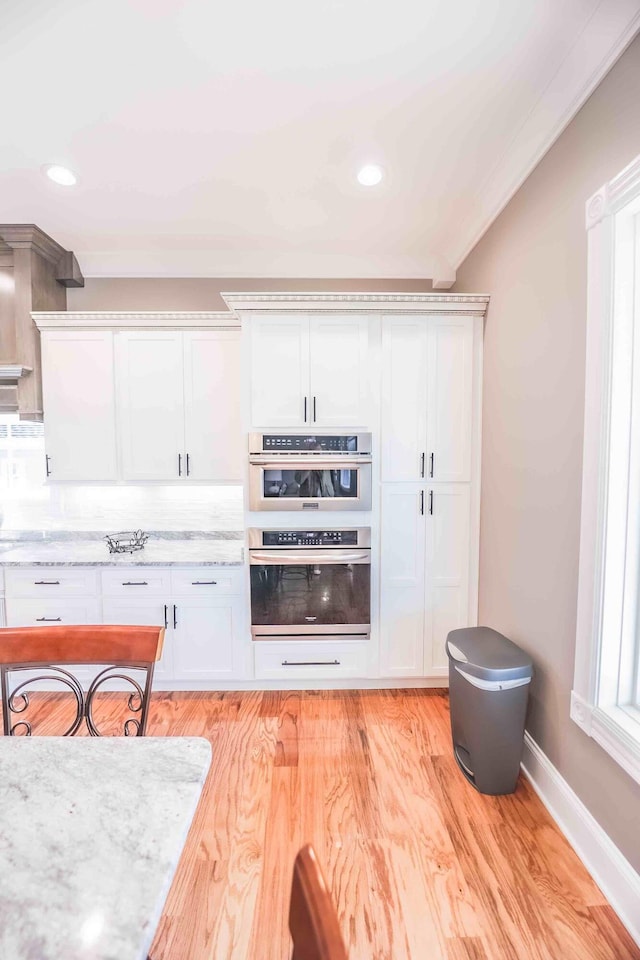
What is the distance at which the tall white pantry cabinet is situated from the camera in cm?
244

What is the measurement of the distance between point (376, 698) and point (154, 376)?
247 centimetres

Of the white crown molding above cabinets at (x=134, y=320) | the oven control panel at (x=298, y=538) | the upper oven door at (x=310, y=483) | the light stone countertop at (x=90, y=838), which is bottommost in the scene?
the light stone countertop at (x=90, y=838)

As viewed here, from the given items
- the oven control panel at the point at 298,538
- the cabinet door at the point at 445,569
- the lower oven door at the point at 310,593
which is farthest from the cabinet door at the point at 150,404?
the cabinet door at the point at 445,569

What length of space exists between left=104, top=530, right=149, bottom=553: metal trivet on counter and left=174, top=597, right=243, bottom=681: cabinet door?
52 centimetres

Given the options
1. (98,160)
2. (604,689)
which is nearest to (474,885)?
(604,689)

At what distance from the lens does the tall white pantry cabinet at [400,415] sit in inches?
96.2

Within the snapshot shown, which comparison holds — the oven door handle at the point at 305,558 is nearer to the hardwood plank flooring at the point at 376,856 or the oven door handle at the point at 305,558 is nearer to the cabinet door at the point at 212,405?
the cabinet door at the point at 212,405

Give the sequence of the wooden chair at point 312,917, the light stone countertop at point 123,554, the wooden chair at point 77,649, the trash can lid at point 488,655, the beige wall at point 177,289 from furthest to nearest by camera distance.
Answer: the beige wall at point 177,289, the light stone countertop at point 123,554, the trash can lid at point 488,655, the wooden chair at point 77,649, the wooden chair at point 312,917

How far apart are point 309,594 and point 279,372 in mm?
1317

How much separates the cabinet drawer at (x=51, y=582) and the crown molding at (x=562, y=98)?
3045mm

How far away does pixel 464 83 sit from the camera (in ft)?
5.16

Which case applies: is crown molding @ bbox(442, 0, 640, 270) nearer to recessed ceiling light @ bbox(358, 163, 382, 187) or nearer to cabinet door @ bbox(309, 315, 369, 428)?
recessed ceiling light @ bbox(358, 163, 382, 187)

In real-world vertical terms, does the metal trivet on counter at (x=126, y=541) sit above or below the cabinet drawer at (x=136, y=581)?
above

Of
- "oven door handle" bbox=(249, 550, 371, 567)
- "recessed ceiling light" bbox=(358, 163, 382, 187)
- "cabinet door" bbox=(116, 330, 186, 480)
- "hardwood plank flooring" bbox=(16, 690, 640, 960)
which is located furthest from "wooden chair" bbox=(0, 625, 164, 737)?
"recessed ceiling light" bbox=(358, 163, 382, 187)
